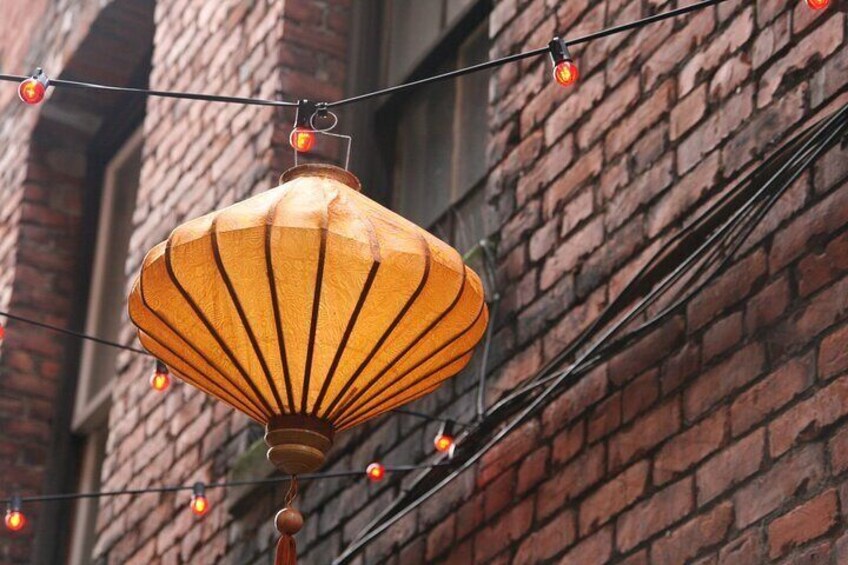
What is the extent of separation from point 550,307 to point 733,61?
2.66ft

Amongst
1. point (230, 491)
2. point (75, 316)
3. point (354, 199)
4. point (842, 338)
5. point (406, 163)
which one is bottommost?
point (842, 338)

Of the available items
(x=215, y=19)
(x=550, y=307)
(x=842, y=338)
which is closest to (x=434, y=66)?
(x=215, y=19)

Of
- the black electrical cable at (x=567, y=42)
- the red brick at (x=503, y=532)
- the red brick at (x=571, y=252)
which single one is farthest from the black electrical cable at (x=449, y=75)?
the red brick at (x=503, y=532)

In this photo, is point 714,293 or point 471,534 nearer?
point 714,293

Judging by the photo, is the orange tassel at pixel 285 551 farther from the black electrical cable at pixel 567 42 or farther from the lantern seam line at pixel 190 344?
the black electrical cable at pixel 567 42

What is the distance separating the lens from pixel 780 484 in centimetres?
397

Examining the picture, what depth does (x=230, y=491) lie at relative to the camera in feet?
20.8

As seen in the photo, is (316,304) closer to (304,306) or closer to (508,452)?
(304,306)

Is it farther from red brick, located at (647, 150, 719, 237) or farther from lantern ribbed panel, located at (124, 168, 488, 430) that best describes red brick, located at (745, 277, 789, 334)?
lantern ribbed panel, located at (124, 168, 488, 430)

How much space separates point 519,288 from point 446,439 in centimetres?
44

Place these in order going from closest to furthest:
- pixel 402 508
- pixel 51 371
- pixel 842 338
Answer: pixel 842 338, pixel 402 508, pixel 51 371

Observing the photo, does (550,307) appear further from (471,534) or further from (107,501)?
(107,501)

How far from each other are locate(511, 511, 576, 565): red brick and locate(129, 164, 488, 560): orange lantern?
0.70 metres

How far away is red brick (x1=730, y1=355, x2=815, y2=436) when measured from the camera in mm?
4020
